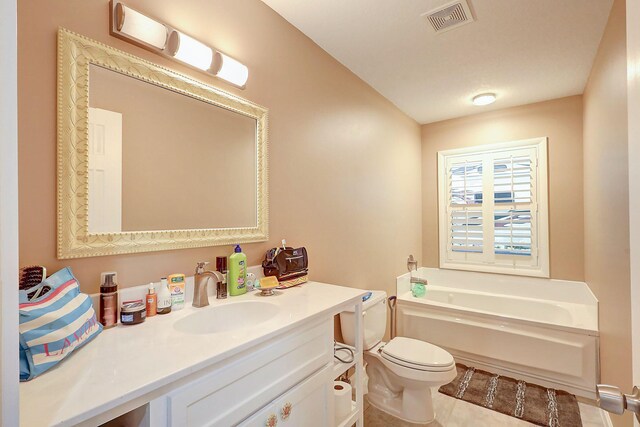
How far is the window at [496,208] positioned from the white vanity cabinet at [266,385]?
8.85 feet

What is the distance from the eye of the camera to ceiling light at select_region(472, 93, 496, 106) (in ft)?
9.49

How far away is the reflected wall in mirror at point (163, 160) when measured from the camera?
1090 millimetres

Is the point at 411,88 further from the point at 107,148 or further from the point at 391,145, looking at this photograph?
the point at 107,148

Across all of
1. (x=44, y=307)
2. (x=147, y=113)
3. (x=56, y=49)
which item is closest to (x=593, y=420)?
(x=44, y=307)

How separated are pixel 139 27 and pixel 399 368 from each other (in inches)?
86.8

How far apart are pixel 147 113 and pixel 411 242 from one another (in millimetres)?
2943

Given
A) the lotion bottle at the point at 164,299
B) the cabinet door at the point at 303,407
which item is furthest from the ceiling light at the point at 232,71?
the cabinet door at the point at 303,407

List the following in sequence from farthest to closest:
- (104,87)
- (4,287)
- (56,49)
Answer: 1. (104,87)
2. (56,49)
3. (4,287)

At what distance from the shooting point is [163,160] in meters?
1.27

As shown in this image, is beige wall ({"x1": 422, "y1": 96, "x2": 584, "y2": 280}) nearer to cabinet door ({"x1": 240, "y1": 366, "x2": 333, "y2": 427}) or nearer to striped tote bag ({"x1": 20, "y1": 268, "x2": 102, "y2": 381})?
cabinet door ({"x1": 240, "y1": 366, "x2": 333, "y2": 427})

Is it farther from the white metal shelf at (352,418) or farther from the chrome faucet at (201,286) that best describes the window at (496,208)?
the chrome faucet at (201,286)

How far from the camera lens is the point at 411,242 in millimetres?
3473

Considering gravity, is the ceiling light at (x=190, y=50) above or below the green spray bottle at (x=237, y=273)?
above

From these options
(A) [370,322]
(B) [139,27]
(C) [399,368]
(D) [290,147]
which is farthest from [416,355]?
(B) [139,27]
